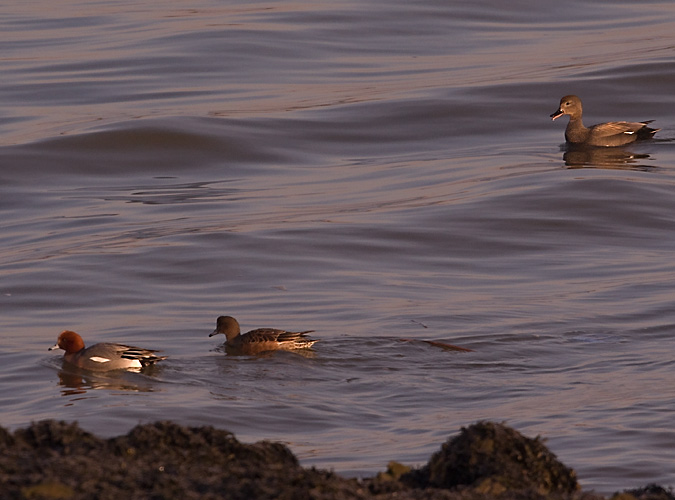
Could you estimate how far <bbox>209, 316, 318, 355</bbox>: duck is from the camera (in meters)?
9.52

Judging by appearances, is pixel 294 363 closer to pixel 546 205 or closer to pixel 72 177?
pixel 546 205

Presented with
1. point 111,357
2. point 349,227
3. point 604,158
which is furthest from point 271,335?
point 604,158

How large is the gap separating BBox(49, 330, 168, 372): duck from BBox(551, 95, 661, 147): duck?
12184 mm

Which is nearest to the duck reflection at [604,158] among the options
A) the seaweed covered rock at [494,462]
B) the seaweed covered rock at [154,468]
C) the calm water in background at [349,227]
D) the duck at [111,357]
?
the calm water in background at [349,227]

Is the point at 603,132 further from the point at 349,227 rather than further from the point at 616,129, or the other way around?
the point at 349,227

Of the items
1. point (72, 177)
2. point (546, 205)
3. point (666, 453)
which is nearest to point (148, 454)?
point (666, 453)

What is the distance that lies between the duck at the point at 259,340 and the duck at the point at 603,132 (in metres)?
11.3

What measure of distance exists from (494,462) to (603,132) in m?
15.8

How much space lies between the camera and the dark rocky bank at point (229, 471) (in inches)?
169

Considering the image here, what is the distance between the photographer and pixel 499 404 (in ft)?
27.4

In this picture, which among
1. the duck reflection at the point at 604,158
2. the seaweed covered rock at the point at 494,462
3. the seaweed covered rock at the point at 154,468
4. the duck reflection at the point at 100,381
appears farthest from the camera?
the duck reflection at the point at 604,158

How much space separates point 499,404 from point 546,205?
25.6ft

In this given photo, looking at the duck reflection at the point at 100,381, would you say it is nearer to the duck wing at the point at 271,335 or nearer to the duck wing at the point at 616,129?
the duck wing at the point at 271,335

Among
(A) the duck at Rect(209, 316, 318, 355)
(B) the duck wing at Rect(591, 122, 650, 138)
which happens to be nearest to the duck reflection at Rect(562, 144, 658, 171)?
(B) the duck wing at Rect(591, 122, 650, 138)
